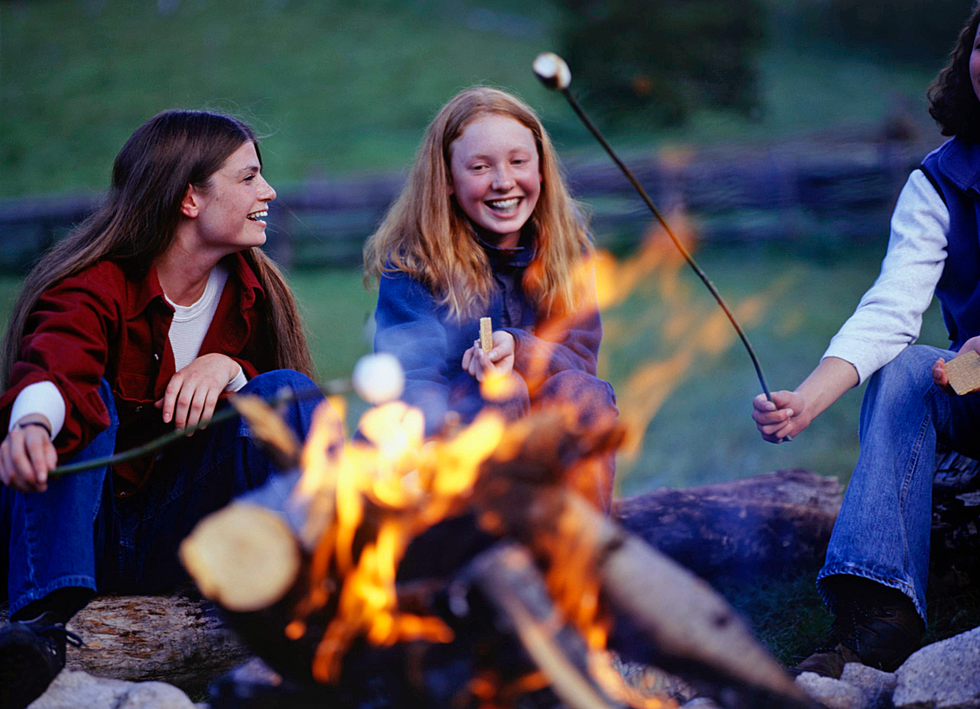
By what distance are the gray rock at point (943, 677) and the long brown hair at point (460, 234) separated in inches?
54.6

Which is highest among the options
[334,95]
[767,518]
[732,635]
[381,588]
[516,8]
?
[516,8]

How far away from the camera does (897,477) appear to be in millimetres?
2215

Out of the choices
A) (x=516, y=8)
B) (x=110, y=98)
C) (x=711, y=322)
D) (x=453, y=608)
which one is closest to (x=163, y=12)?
(x=110, y=98)

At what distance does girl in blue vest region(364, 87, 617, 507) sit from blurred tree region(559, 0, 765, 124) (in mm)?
11152

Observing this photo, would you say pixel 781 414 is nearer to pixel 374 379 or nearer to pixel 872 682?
pixel 872 682

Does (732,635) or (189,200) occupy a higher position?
(189,200)

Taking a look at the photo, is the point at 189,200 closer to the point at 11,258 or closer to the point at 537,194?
the point at 537,194

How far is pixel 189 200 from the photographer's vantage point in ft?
7.79

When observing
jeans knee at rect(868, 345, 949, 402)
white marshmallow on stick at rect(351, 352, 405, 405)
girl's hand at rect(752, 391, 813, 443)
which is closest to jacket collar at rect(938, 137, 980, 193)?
jeans knee at rect(868, 345, 949, 402)

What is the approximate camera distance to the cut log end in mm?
1424

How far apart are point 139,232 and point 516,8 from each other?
24.0 m

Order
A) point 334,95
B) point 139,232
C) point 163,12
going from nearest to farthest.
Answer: point 139,232 < point 334,95 < point 163,12

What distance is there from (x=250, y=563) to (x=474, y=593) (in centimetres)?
38

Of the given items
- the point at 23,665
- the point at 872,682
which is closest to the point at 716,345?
the point at 872,682
